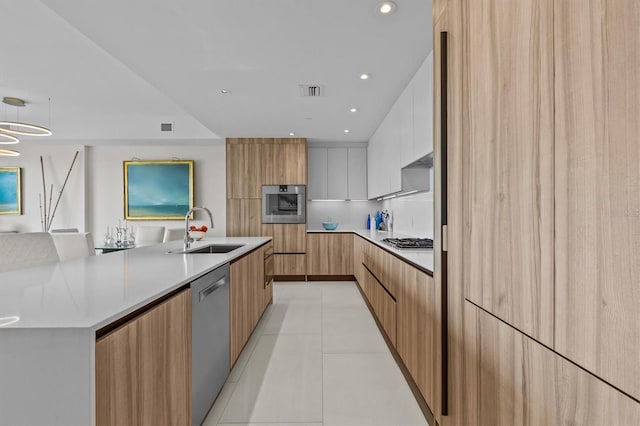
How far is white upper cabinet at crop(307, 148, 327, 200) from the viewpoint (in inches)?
216

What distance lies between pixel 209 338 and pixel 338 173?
4261 mm

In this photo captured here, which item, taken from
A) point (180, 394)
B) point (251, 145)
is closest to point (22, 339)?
point (180, 394)

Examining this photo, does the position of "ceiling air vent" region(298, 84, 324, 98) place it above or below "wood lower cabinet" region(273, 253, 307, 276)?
above

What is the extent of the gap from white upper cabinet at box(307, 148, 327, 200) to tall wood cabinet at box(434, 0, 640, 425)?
4229 millimetres

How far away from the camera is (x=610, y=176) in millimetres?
617

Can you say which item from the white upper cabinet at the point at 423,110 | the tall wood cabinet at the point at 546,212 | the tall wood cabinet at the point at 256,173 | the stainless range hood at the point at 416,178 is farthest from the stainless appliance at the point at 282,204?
the tall wood cabinet at the point at 546,212

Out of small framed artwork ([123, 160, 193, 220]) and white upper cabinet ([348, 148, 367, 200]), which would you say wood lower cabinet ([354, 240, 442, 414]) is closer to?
white upper cabinet ([348, 148, 367, 200])

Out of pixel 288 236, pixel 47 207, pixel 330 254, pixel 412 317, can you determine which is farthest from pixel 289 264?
pixel 47 207

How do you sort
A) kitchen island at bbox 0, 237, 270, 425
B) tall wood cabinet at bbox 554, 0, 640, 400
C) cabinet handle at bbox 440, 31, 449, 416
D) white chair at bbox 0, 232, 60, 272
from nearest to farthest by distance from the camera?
tall wood cabinet at bbox 554, 0, 640, 400
kitchen island at bbox 0, 237, 270, 425
cabinet handle at bbox 440, 31, 449, 416
white chair at bbox 0, 232, 60, 272

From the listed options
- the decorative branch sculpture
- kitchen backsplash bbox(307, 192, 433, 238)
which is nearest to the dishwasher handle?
kitchen backsplash bbox(307, 192, 433, 238)

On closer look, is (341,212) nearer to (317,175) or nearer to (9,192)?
(317,175)

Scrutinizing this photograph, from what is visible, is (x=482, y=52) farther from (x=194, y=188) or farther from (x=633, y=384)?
(x=194, y=188)

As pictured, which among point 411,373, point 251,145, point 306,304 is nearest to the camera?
point 411,373

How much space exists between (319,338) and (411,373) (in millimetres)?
1010
